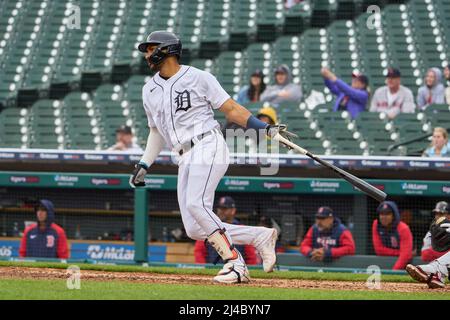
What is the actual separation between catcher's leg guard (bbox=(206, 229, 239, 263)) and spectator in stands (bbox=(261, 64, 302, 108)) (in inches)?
222

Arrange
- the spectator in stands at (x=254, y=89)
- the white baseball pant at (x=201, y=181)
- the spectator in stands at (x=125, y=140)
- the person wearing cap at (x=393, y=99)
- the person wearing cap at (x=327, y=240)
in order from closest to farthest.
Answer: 1. the white baseball pant at (x=201, y=181)
2. the person wearing cap at (x=327, y=240)
3. the spectator in stands at (x=125, y=140)
4. the person wearing cap at (x=393, y=99)
5. the spectator in stands at (x=254, y=89)

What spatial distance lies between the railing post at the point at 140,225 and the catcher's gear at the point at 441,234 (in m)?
3.29

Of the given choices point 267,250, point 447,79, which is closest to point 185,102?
point 267,250

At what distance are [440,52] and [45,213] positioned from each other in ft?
20.8

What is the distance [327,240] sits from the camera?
9.79 metres

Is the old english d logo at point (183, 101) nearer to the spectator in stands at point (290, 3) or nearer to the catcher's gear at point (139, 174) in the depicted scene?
the catcher's gear at point (139, 174)

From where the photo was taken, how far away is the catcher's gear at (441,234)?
7.54m

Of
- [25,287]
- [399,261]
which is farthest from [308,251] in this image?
[25,287]

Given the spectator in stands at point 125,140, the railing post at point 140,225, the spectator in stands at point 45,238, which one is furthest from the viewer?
the spectator in stands at point 125,140

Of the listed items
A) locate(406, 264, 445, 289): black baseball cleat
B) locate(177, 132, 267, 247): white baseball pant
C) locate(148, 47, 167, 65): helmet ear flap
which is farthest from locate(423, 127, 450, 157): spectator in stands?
locate(148, 47, 167, 65): helmet ear flap

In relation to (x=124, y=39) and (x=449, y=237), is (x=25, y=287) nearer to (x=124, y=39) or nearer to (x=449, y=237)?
(x=449, y=237)

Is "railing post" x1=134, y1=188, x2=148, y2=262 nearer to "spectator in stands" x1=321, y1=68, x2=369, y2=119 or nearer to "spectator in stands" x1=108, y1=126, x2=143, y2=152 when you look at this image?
"spectator in stands" x1=108, y1=126, x2=143, y2=152

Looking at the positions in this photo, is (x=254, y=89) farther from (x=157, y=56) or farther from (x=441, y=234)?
(x=157, y=56)

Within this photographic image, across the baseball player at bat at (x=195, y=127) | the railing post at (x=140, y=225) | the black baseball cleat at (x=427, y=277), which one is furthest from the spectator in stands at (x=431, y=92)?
the baseball player at bat at (x=195, y=127)
